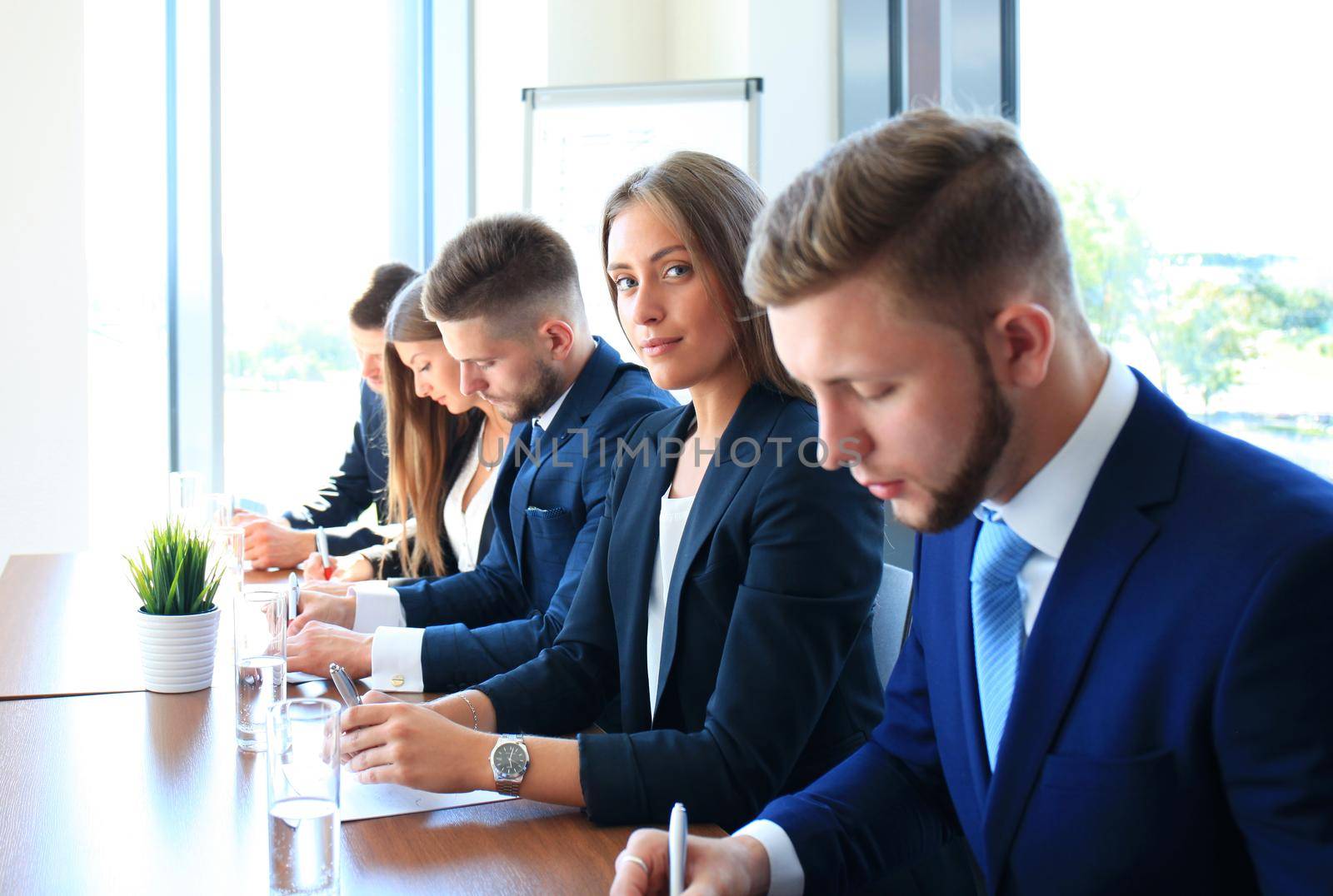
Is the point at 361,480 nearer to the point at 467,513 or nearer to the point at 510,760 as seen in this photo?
the point at 467,513

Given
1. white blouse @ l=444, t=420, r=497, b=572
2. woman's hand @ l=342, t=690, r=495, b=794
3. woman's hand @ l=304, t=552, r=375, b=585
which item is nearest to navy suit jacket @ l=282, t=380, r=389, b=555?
white blouse @ l=444, t=420, r=497, b=572

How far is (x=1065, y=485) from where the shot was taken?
3.33 ft

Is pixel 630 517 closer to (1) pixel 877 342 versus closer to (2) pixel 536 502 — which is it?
(2) pixel 536 502

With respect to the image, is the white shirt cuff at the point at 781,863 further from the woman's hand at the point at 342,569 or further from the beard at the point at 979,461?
the woman's hand at the point at 342,569

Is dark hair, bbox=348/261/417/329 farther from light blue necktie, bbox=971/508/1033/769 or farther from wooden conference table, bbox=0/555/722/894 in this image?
light blue necktie, bbox=971/508/1033/769

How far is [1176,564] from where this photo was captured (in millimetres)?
931

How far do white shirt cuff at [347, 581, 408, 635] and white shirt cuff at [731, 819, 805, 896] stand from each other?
1.11m

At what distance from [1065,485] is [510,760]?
25.5 inches

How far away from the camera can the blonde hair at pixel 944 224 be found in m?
0.95

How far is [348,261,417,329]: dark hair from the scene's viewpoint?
3.27 metres

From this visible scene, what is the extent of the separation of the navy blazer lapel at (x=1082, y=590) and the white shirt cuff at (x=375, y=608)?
1351 mm

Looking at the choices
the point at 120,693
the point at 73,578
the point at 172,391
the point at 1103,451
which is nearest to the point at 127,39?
the point at 172,391

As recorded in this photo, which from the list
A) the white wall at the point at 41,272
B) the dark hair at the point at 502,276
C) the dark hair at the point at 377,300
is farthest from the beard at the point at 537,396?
the white wall at the point at 41,272

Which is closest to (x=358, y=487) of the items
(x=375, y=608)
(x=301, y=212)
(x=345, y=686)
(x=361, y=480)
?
(x=361, y=480)
